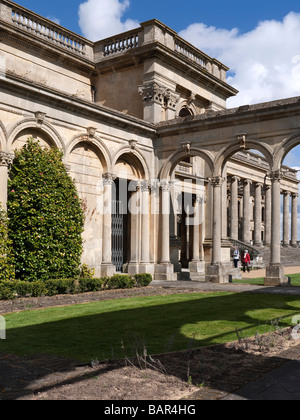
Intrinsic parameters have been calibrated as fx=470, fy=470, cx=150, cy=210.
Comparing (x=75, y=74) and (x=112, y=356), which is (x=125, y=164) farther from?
(x=112, y=356)

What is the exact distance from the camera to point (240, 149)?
20.4 meters

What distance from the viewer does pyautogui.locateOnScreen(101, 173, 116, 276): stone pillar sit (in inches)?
777

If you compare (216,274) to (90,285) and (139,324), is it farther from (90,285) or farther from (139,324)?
(139,324)

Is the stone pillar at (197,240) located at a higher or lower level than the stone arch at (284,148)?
lower

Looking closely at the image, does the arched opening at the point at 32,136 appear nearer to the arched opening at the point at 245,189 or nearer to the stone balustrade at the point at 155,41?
the stone balustrade at the point at 155,41

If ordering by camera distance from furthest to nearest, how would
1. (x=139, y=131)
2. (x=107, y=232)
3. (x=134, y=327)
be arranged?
(x=139, y=131) < (x=107, y=232) < (x=134, y=327)

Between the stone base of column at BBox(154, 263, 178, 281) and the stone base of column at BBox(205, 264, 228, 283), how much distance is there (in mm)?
2124

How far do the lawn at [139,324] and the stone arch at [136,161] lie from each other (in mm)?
8561

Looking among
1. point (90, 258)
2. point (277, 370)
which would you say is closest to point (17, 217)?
point (90, 258)

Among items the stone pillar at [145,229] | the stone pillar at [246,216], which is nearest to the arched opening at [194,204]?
the stone pillar at [145,229]

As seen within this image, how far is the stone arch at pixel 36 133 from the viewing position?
16.1 metres

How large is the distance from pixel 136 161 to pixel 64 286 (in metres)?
8.55

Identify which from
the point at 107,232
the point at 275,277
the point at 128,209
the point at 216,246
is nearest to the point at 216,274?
the point at 216,246

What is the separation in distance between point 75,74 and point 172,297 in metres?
15.7
